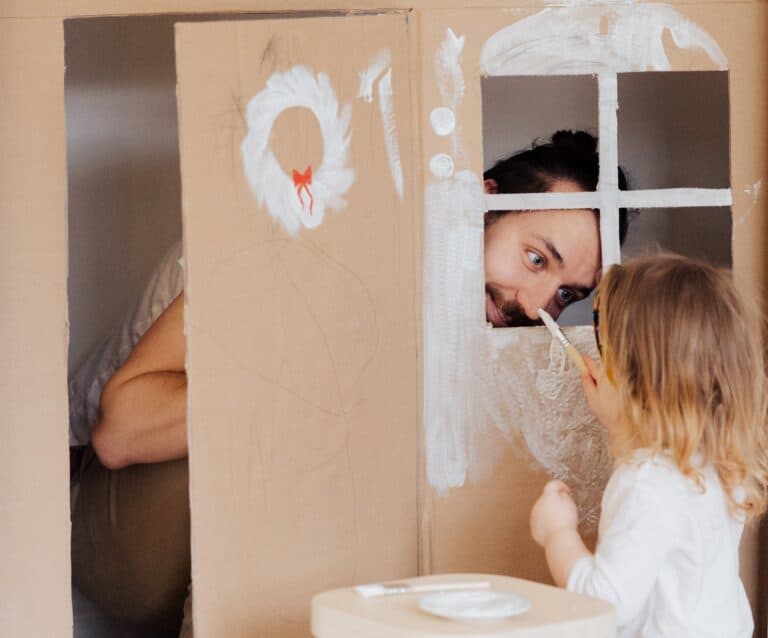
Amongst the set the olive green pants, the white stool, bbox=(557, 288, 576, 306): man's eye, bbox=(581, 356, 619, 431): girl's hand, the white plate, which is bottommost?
the olive green pants

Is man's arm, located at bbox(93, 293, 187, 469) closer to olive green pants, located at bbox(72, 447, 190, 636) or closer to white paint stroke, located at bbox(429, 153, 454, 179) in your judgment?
olive green pants, located at bbox(72, 447, 190, 636)

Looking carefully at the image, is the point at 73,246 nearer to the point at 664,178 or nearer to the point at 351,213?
the point at 351,213

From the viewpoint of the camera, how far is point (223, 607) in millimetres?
2004

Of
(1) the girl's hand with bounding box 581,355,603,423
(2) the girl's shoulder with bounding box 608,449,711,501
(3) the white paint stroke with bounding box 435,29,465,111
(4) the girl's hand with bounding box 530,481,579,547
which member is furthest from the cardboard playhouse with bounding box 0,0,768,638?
(2) the girl's shoulder with bounding box 608,449,711,501

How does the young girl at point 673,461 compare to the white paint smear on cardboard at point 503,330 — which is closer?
the young girl at point 673,461

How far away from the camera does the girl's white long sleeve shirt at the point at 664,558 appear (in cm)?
157

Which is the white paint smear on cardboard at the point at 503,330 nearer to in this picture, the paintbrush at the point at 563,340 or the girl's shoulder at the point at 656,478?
the paintbrush at the point at 563,340

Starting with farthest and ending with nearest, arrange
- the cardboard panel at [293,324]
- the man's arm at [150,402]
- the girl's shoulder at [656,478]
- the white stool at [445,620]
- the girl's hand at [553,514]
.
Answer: the man's arm at [150,402], the cardboard panel at [293,324], the girl's hand at [553,514], the girl's shoulder at [656,478], the white stool at [445,620]

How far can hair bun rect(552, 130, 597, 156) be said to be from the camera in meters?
2.14

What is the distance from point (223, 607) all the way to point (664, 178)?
108 centimetres

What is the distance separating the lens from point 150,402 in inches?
95.0

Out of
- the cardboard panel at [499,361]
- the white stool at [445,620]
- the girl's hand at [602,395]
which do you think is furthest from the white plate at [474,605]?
the cardboard panel at [499,361]

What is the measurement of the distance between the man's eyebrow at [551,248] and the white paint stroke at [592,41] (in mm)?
293

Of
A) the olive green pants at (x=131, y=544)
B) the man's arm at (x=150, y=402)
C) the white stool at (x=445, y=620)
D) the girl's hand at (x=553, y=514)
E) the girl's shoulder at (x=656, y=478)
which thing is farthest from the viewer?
the olive green pants at (x=131, y=544)
